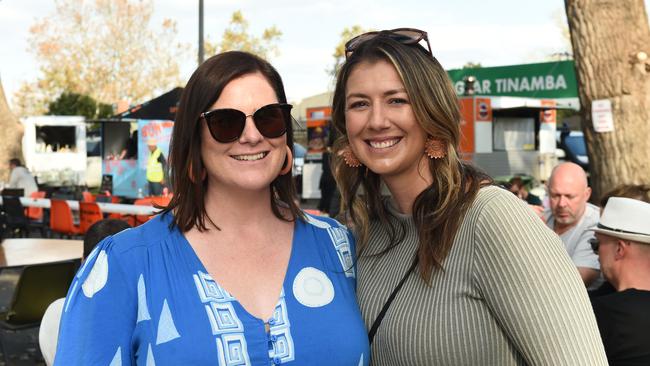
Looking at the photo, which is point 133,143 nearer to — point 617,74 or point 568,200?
point 617,74

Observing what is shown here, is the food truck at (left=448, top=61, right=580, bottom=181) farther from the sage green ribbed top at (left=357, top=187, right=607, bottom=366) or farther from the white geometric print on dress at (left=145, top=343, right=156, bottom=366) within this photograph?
the white geometric print on dress at (left=145, top=343, right=156, bottom=366)

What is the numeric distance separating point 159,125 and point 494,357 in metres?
17.0

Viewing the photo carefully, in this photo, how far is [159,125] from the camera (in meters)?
18.2

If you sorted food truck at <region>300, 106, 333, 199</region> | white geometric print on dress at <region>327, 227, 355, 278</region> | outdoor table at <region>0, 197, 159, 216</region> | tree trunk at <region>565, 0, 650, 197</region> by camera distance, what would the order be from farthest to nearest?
food truck at <region>300, 106, 333, 199</region>, outdoor table at <region>0, 197, 159, 216</region>, tree trunk at <region>565, 0, 650, 197</region>, white geometric print on dress at <region>327, 227, 355, 278</region>

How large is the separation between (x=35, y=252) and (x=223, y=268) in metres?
5.29

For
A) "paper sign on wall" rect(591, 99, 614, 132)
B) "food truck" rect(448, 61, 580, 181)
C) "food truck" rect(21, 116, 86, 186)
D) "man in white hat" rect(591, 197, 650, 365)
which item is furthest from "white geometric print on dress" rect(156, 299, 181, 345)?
"food truck" rect(21, 116, 86, 186)

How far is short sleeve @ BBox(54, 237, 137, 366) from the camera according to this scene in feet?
5.82

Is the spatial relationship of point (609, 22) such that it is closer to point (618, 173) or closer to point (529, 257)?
point (618, 173)

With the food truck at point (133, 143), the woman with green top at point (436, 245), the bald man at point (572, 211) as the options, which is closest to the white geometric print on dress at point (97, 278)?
the woman with green top at point (436, 245)

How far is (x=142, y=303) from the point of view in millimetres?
1828

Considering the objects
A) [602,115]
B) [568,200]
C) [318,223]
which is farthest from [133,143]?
[318,223]

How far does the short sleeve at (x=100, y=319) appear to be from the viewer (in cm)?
177

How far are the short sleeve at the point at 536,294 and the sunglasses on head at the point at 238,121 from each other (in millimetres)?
672

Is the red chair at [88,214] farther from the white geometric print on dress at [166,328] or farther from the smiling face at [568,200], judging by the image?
the white geometric print on dress at [166,328]
